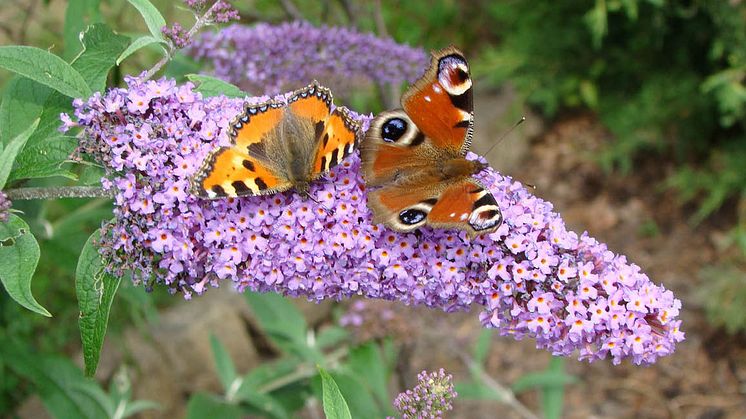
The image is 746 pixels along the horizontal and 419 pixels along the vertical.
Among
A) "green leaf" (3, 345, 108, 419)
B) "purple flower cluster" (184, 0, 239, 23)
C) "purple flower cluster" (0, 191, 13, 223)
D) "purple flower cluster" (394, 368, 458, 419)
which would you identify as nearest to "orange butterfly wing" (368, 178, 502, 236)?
"purple flower cluster" (394, 368, 458, 419)

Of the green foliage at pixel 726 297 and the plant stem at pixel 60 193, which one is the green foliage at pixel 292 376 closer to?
the plant stem at pixel 60 193

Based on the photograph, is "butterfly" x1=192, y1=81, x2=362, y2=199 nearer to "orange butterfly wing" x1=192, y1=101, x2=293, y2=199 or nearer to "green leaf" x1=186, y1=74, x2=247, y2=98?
"orange butterfly wing" x1=192, y1=101, x2=293, y2=199

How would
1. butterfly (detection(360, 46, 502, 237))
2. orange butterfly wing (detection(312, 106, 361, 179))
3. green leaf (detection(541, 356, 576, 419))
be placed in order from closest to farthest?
butterfly (detection(360, 46, 502, 237))
orange butterfly wing (detection(312, 106, 361, 179))
green leaf (detection(541, 356, 576, 419))

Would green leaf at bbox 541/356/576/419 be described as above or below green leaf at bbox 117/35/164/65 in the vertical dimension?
above

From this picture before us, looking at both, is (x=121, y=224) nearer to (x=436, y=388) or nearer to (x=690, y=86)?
(x=436, y=388)

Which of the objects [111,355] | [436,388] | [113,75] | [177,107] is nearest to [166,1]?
[113,75]

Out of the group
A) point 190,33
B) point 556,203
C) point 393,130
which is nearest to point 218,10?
point 190,33

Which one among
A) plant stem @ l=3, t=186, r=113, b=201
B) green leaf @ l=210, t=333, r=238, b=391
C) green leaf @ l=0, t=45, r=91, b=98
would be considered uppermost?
green leaf @ l=0, t=45, r=91, b=98
